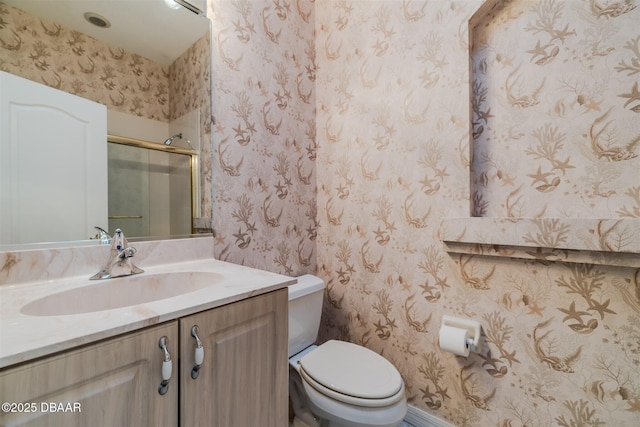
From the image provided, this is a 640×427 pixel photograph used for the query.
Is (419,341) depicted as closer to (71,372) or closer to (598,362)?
(598,362)

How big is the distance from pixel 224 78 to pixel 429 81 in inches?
37.2

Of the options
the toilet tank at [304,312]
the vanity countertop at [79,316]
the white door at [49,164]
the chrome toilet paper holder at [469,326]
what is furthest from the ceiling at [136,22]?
the chrome toilet paper holder at [469,326]

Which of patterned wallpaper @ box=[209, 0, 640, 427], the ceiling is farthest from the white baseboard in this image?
the ceiling

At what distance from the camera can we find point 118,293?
835 millimetres

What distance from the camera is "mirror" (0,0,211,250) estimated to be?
0.81 meters

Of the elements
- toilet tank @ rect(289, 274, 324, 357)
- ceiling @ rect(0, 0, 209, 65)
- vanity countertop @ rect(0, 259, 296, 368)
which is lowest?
toilet tank @ rect(289, 274, 324, 357)

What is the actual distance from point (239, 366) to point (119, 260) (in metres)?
0.54

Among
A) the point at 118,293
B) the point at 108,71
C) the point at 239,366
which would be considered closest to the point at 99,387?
the point at 239,366

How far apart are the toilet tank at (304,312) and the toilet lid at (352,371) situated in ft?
0.32

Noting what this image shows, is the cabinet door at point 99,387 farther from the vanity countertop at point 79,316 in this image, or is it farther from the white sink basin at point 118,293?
the white sink basin at point 118,293

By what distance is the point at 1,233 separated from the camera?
2.48 feet

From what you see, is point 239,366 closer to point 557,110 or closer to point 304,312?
point 304,312

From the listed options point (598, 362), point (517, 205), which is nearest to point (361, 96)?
point (517, 205)

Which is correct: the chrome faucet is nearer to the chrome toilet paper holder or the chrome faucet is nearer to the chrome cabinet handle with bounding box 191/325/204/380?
the chrome cabinet handle with bounding box 191/325/204/380
